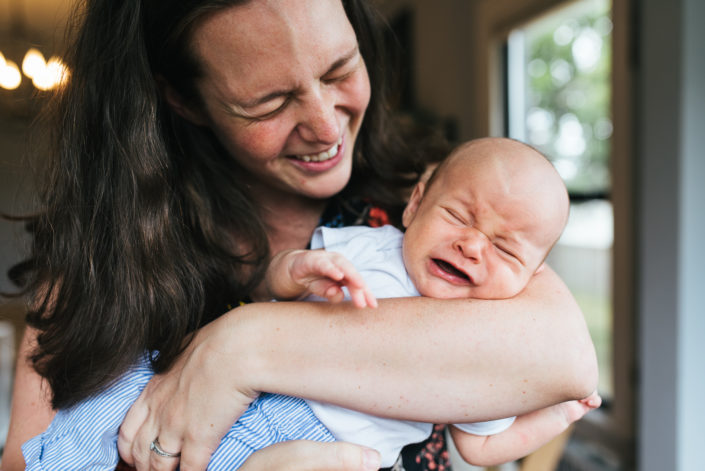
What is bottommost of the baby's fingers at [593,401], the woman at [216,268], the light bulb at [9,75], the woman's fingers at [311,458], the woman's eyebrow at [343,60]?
the baby's fingers at [593,401]

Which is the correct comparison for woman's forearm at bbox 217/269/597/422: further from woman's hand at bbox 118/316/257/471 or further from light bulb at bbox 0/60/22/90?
light bulb at bbox 0/60/22/90

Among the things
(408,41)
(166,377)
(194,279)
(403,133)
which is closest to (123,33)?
(194,279)

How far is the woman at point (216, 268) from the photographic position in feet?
2.32

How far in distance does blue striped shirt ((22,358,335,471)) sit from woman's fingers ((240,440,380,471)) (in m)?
0.04

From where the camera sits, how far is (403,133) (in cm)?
130

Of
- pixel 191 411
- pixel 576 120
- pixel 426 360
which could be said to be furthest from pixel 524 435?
pixel 576 120

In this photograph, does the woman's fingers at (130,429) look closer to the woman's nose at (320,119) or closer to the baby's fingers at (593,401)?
the woman's nose at (320,119)

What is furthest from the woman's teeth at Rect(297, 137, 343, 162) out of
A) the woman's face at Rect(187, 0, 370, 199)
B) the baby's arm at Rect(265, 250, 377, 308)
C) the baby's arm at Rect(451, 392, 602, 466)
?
the baby's arm at Rect(451, 392, 602, 466)

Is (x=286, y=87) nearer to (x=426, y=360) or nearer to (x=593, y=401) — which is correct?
(x=426, y=360)

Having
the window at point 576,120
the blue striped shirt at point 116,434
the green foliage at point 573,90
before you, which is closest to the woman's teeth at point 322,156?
the blue striped shirt at point 116,434

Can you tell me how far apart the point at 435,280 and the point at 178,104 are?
2.01 ft

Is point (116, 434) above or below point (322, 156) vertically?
below

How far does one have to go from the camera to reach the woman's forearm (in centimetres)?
70

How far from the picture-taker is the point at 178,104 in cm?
98
